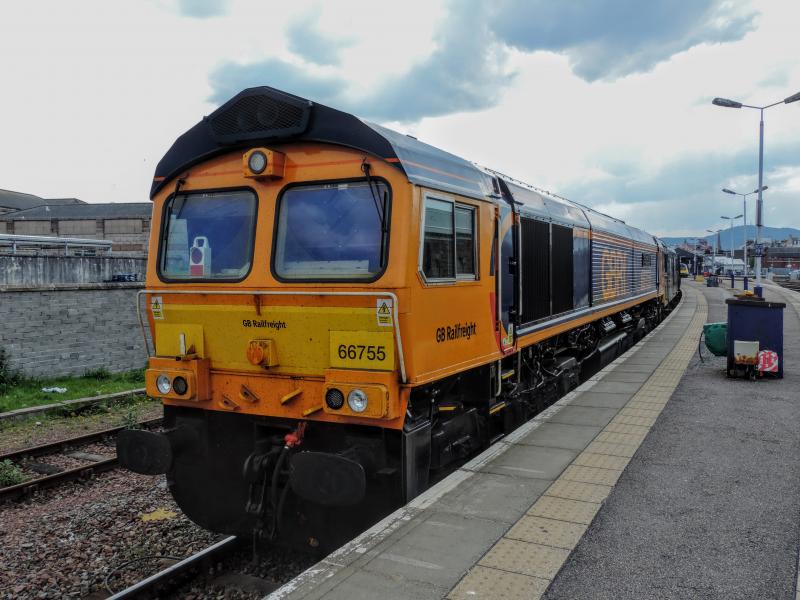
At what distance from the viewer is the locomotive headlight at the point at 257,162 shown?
5344 millimetres

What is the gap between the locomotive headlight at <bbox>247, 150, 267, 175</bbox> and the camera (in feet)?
17.5

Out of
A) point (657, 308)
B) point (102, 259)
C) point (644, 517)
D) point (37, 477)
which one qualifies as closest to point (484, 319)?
point (644, 517)

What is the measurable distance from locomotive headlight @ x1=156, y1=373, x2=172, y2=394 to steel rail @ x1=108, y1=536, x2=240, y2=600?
1.46 m

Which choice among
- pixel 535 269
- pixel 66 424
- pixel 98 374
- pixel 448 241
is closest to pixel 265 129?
pixel 448 241

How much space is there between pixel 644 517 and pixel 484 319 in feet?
7.26

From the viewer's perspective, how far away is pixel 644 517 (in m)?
5.39

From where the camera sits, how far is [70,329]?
1588 centimetres

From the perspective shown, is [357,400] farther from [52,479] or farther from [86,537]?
[52,479]

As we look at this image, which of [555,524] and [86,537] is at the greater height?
[555,524]

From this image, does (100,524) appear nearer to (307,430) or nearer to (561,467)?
(307,430)

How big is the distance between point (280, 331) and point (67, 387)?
37.9 feet

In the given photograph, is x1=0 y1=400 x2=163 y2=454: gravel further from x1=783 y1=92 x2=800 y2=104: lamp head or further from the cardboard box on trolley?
x1=783 y1=92 x2=800 y2=104: lamp head

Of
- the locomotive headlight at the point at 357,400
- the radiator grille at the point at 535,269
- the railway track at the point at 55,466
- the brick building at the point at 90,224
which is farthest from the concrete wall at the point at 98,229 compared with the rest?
the locomotive headlight at the point at 357,400

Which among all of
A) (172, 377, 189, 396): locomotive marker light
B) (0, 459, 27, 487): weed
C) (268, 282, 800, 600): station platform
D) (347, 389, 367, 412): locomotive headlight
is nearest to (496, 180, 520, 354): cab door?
(268, 282, 800, 600): station platform
